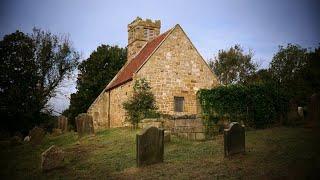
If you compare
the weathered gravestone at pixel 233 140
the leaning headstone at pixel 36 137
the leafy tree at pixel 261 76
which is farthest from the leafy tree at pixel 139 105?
the leafy tree at pixel 261 76

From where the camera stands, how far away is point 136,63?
2545cm

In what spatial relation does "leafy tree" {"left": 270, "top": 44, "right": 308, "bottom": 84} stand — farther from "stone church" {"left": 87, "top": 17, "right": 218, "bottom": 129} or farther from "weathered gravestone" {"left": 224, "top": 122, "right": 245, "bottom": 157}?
"weathered gravestone" {"left": 224, "top": 122, "right": 245, "bottom": 157}

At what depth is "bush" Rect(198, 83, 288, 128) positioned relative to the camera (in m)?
17.0

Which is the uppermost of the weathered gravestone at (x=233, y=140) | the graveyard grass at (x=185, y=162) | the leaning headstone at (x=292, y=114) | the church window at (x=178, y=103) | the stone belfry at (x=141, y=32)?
the stone belfry at (x=141, y=32)

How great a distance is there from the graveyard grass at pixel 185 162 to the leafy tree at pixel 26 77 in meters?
14.1

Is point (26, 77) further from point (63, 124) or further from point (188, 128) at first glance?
point (188, 128)

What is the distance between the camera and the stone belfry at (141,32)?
29.0 metres

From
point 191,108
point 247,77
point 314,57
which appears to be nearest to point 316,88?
point 314,57

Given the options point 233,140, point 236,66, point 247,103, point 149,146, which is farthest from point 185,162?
point 236,66

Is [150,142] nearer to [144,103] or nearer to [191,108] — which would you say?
[144,103]

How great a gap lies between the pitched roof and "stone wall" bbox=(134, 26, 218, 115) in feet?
3.57

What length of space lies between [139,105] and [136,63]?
5.95 m

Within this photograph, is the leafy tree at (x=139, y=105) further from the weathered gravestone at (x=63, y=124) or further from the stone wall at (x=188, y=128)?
the weathered gravestone at (x=63, y=124)

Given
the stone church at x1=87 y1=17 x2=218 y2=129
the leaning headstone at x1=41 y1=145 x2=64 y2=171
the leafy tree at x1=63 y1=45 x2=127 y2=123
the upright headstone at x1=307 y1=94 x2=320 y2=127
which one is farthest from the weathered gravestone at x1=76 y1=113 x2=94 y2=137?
the leafy tree at x1=63 y1=45 x2=127 y2=123
